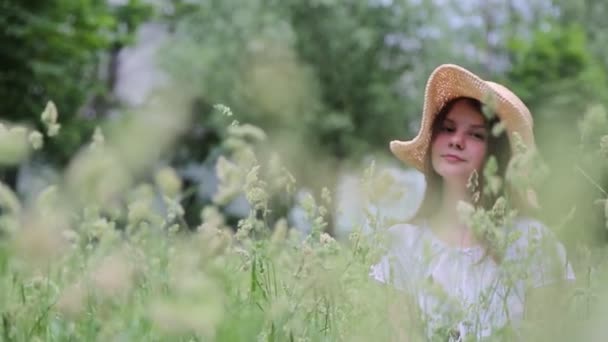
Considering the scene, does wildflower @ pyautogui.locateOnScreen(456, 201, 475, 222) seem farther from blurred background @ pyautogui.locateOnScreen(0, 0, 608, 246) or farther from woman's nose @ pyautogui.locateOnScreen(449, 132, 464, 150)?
blurred background @ pyautogui.locateOnScreen(0, 0, 608, 246)

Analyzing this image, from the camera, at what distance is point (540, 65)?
2139cm

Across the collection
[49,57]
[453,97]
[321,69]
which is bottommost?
[453,97]

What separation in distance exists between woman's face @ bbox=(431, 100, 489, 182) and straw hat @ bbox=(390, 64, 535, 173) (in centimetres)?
6

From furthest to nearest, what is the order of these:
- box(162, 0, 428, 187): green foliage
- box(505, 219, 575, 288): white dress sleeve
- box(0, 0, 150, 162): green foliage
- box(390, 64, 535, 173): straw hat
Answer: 1. box(162, 0, 428, 187): green foliage
2. box(0, 0, 150, 162): green foliage
3. box(390, 64, 535, 173): straw hat
4. box(505, 219, 575, 288): white dress sleeve

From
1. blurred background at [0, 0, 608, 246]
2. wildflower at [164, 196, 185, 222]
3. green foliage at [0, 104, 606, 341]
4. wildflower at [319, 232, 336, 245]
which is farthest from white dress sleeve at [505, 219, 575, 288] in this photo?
blurred background at [0, 0, 608, 246]

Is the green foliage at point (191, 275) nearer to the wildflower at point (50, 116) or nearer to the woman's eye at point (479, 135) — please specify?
the wildflower at point (50, 116)

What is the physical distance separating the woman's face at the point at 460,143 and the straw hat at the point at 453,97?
0.06m

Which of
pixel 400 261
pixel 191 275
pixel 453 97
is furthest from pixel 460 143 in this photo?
pixel 191 275

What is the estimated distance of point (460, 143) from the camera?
2.88 metres

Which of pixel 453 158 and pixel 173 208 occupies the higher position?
pixel 453 158

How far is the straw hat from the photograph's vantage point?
2.86 m

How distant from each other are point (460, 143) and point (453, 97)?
0.21 meters

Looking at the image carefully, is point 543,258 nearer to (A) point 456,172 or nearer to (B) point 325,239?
(B) point 325,239

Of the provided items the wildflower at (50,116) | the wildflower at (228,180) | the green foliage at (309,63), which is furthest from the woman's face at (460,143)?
the green foliage at (309,63)
